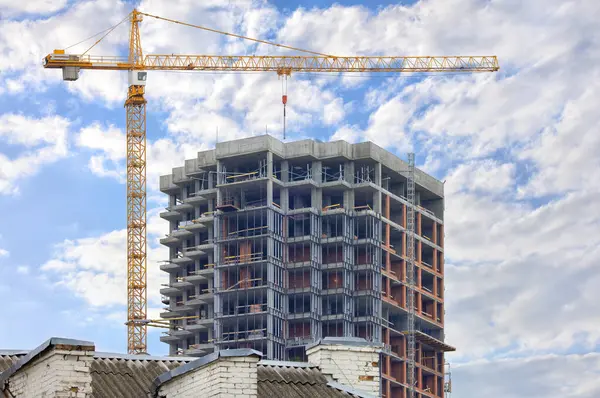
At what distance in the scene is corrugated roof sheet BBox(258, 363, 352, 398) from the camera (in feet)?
158

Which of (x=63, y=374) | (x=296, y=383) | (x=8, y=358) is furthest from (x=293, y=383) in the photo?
(x=63, y=374)

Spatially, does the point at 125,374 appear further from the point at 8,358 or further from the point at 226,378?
the point at 226,378

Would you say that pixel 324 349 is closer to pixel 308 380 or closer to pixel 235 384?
pixel 308 380

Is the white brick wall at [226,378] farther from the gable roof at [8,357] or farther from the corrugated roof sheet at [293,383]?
the gable roof at [8,357]

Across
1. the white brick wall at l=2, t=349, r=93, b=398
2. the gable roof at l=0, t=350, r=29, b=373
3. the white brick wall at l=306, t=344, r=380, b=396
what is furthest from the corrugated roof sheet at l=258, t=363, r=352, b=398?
the gable roof at l=0, t=350, r=29, b=373

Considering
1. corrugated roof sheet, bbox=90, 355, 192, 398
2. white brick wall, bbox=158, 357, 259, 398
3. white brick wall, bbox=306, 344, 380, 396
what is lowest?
white brick wall, bbox=158, 357, 259, 398

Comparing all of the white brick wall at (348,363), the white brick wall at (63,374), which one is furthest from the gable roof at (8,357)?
the white brick wall at (348,363)

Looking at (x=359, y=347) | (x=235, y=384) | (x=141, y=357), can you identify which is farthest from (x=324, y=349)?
(x=235, y=384)

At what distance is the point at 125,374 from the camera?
47.5 metres

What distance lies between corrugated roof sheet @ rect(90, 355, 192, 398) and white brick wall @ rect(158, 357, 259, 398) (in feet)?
13.2

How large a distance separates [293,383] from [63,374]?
383 inches

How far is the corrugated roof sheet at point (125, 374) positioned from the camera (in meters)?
46.2

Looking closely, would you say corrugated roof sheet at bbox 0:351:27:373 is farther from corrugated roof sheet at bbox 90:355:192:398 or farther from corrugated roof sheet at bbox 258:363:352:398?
corrugated roof sheet at bbox 258:363:352:398

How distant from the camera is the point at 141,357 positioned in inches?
1930
